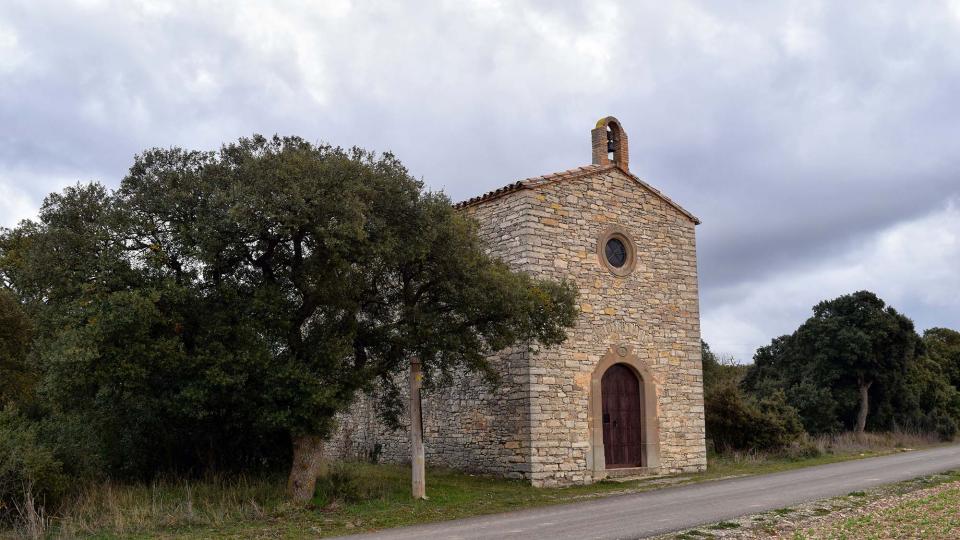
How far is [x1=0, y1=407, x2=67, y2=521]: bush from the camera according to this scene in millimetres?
11539

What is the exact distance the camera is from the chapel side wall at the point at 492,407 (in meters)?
16.7

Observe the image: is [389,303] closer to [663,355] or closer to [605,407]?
[605,407]

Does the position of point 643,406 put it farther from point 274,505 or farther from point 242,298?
point 242,298

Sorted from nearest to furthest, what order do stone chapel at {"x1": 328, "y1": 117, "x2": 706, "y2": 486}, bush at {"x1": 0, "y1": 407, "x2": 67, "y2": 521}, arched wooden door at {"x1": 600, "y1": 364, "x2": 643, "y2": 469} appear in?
bush at {"x1": 0, "y1": 407, "x2": 67, "y2": 521} < stone chapel at {"x1": 328, "y1": 117, "x2": 706, "y2": 486} < arched wooden door at {"x1": 600, "y1": 364, "x2": 643, "y2": 469}

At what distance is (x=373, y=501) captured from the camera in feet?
43.5

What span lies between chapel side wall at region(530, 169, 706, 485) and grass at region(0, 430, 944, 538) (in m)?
1.39

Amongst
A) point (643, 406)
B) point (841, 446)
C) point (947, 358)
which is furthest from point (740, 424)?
point (947, 358)

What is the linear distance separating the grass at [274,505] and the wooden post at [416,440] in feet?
1.04

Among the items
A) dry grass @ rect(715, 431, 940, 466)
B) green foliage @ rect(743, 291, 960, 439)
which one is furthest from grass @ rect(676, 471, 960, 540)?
green foliage @ rect(743, 291, 960, 439)

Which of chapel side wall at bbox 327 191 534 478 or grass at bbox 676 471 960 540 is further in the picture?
chapel side wall at bbox 327 191 534 478

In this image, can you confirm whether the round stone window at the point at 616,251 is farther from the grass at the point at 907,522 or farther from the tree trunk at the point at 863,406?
the tree trunk at the point at 863,406

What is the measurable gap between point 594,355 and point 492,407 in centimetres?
252

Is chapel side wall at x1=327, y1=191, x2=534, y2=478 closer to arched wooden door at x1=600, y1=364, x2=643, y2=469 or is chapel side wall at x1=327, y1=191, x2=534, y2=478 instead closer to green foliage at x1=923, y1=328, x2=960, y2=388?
arched wooden door at x1=600, y1=364, x2=643, y2=469

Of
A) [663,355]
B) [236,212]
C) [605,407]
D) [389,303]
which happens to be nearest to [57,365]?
[236,212]
